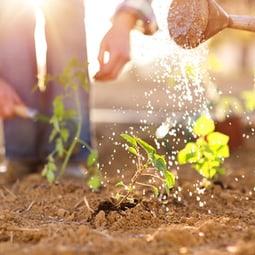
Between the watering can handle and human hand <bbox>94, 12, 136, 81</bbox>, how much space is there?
1.42ft

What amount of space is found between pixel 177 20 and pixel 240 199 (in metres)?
0.65

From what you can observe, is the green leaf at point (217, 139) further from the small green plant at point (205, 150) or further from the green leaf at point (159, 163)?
the green leaf at point (159, 163)

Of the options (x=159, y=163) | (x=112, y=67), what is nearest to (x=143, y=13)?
(x=112, y=67)

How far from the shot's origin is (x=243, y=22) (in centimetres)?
216

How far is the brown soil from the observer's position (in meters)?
1.58

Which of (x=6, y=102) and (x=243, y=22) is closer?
(x=243, y=22)

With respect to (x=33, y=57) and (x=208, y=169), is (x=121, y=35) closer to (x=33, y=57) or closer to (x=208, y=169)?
(x=208, y=169)

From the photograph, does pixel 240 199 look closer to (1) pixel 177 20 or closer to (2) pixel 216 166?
(2) pixel 216 166

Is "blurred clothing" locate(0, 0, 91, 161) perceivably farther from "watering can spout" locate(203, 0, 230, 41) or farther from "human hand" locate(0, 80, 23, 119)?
"watering can spout" locate(203, 0, 230, 41)

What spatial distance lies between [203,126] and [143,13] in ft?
1.83

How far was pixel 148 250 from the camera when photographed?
1553mm

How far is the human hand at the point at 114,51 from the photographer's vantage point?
2.44 meters

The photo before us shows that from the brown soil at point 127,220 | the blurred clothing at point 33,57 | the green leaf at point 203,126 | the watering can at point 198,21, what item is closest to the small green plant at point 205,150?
the green leaf at point 203,126

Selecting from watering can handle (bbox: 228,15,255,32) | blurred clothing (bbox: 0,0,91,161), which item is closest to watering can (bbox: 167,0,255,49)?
watering can handle (bbox: 228,15,255,32)
